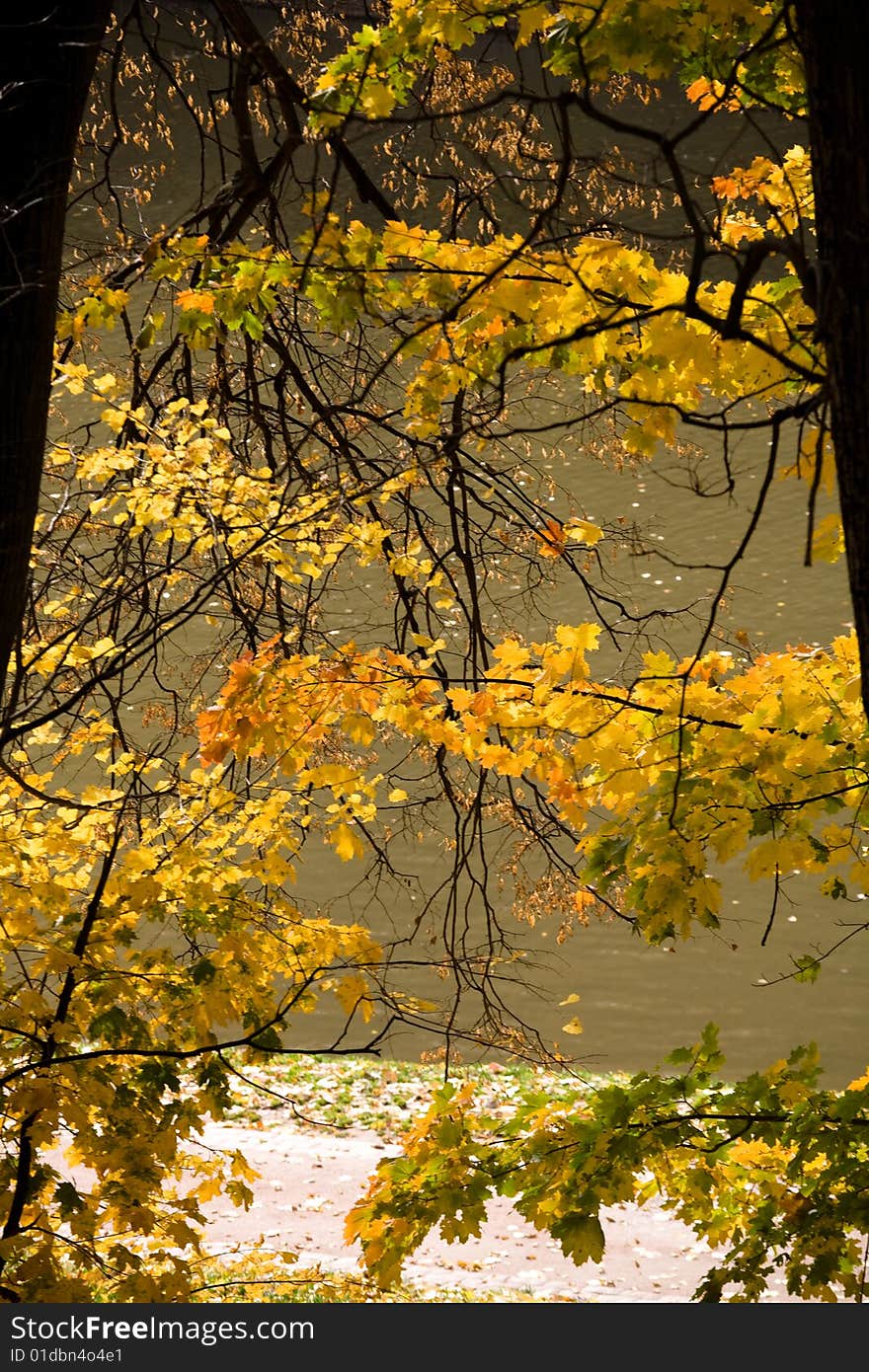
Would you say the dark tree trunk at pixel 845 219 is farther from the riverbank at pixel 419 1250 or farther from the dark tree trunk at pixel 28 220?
the riverbank at pixel 419 1250

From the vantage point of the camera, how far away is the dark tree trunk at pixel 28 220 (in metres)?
2.62

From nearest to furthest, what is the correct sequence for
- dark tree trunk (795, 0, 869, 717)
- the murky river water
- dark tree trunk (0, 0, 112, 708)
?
dark tree trunk (795, 0, 869, 717) < dark tree trunk (0, 0, 112, 708) < the murky river water

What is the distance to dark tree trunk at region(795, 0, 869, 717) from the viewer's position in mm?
1881

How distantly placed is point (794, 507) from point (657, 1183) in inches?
744

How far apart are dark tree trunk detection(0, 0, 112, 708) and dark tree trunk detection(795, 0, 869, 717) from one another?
1.40 metres

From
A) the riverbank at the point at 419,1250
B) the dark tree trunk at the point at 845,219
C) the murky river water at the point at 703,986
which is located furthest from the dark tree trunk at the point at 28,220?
the murky river water at the point at 703,986

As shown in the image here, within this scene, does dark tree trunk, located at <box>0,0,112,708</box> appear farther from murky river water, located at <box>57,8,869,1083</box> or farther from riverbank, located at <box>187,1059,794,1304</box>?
murky river water, located at <box>57,8,869,1083</box>

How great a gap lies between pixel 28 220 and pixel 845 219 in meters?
1.55

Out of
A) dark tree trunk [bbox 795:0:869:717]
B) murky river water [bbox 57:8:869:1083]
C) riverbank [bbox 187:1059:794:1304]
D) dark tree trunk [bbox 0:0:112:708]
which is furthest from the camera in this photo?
murky river water [bbox 57:8:869:1083]

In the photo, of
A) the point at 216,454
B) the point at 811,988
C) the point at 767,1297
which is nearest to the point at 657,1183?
the point at 216,454

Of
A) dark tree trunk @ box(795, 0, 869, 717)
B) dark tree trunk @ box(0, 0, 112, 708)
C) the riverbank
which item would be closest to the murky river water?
the riverbank

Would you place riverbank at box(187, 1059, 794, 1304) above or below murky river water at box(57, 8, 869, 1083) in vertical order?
below

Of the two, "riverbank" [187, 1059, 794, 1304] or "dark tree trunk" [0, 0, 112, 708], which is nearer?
"dark tree trunk" [0, 0, 112, 708]

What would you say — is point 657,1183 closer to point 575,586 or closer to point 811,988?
point 811,988
